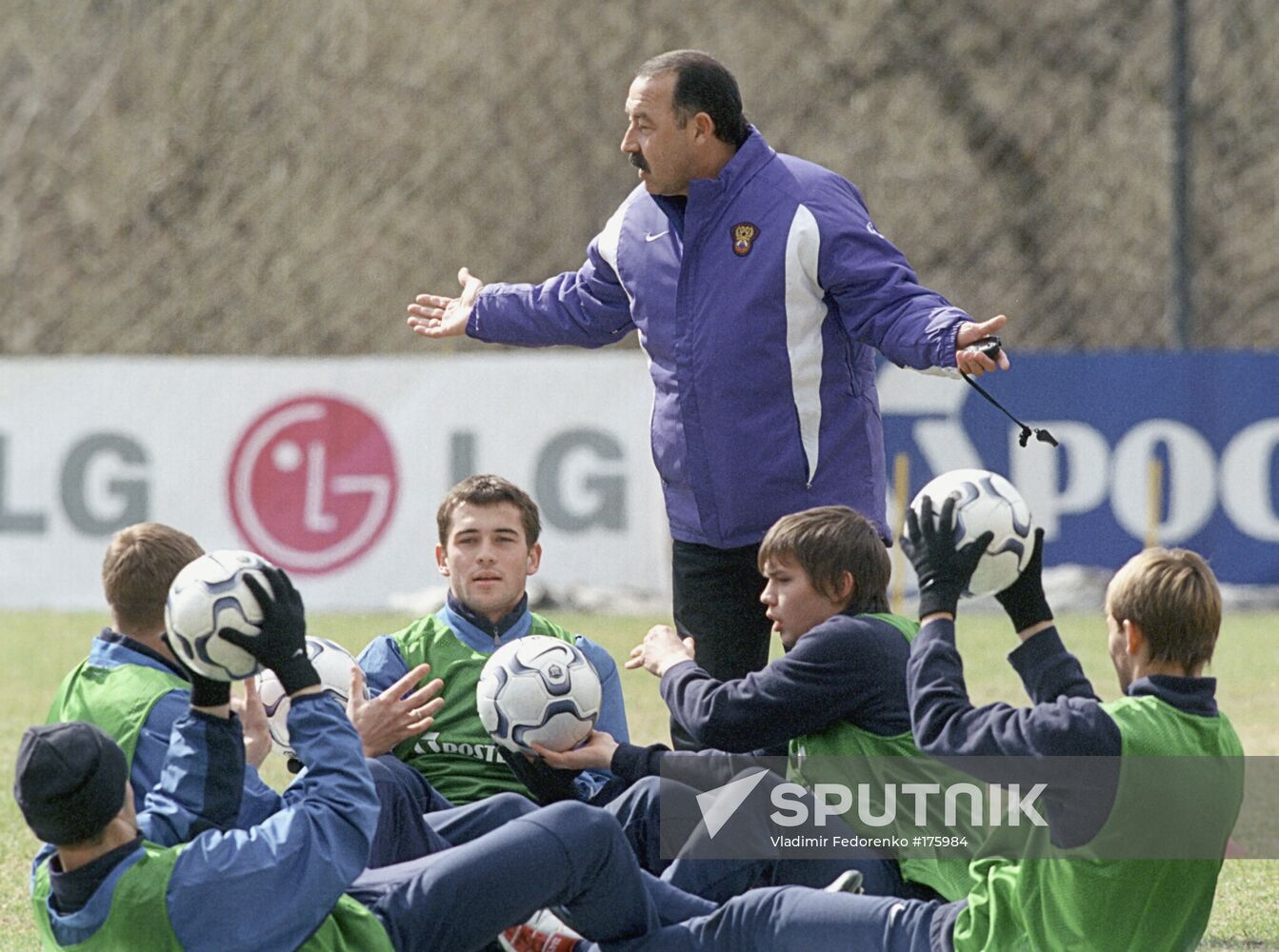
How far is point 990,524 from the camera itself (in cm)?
391

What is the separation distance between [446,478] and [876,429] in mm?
8541

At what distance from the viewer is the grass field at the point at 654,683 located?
543 cm

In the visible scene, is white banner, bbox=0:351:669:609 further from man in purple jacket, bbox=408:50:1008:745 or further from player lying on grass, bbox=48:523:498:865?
player lying on grass, bbox=48:523:498:865

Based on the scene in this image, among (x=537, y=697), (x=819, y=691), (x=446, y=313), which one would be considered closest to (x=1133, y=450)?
(x=446, y=313)

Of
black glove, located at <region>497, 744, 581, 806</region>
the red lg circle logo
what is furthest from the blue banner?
black glove, located at <region>497, 744, 581, 806</region>

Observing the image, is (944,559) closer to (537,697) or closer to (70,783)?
(537,697)

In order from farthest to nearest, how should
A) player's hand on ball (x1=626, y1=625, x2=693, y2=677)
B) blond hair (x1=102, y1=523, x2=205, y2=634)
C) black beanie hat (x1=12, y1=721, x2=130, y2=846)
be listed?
1. player's hand on ball (x1=626, y1=625, x2=693, y2=677)
2. blond hair (x1=102, y1=523, x2=205, y2=634)
3. black beanie hat (x1=12, y1=721, x2=130, y2=846)

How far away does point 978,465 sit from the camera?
1345cm

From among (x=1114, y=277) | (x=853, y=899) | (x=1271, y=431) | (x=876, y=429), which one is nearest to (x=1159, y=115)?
(x=1114, y=277)

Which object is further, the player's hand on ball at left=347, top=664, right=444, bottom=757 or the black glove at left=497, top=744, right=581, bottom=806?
the black glove at left=497, top=744, right=581, bottom=806

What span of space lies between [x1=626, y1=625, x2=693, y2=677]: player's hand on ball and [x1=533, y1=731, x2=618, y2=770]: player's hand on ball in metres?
0.22

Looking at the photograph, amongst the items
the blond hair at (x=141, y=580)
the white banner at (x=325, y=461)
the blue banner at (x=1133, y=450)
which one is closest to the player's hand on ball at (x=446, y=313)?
the blond hair at (x=141, y=580)

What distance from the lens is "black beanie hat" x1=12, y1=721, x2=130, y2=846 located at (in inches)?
135

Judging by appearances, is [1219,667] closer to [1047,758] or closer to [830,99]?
[1047,758]
